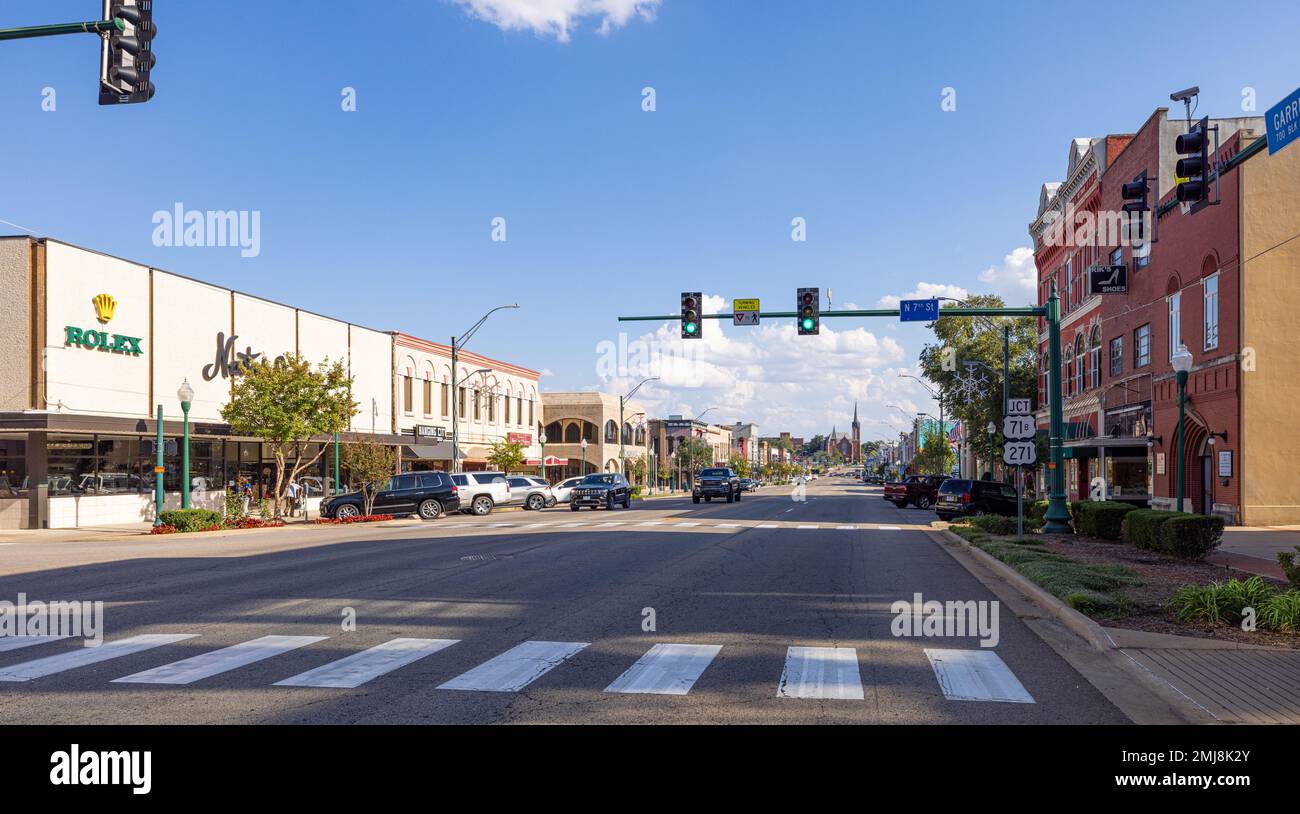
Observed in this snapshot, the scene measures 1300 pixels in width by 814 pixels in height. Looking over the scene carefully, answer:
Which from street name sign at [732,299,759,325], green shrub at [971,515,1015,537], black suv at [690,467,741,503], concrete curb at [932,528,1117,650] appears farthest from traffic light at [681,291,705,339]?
black suv at [690,467,741,503]

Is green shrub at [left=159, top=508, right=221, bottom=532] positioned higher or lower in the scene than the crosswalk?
lower

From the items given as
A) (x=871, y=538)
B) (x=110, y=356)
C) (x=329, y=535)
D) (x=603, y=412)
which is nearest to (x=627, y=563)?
(x=871, y=538)

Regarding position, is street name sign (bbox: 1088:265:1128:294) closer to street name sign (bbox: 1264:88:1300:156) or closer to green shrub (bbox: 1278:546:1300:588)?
street name sign (bbox: 1264:88:1300:156)

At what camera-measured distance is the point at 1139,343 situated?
3675 centimetres

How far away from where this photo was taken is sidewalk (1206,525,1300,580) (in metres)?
15.6

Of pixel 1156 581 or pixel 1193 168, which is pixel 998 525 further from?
pixel 1193 168

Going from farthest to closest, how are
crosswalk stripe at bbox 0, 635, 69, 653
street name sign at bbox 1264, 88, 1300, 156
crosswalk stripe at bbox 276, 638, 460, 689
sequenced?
street name sign at bbox 1264, 88, 1300, 156 < crosswalk stripe at bbox 0, 635, 69, 653 < crosswalk stripe at bbox 276, 638, 460, 689

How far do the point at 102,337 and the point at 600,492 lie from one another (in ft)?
67.7

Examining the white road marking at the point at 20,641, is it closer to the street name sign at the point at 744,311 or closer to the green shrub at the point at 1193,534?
the green shrub at the point at 1193,534

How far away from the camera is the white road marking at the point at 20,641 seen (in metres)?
9.12

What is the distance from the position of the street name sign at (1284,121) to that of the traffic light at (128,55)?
12.5m

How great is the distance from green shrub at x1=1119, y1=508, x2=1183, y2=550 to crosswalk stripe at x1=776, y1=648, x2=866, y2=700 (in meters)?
11.0

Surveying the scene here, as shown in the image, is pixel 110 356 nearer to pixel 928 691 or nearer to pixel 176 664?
pixel 176 664
